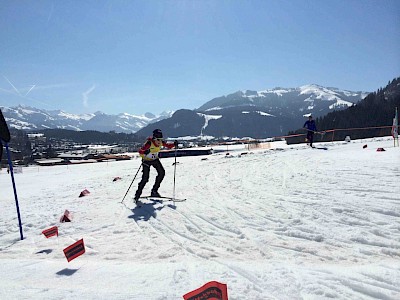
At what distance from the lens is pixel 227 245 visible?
5.18 metres

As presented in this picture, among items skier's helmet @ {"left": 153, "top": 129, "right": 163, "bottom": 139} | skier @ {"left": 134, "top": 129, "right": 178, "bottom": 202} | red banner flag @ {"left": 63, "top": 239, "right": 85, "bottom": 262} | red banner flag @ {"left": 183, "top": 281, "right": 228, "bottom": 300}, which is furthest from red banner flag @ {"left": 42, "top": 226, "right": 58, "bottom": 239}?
red banner flag @ {"left": 183, "top": 281, "right": 228, "bottom": 300}

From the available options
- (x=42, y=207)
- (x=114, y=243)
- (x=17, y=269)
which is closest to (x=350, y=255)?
(x=114, y=243)

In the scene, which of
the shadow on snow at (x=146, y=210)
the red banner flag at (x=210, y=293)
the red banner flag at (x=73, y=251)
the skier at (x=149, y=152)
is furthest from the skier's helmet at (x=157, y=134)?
the red banner flag at (x=210, y=293)

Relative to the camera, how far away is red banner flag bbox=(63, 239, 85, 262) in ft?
15.5

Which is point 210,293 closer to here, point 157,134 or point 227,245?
point 227,245

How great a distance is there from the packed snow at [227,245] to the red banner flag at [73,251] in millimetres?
94

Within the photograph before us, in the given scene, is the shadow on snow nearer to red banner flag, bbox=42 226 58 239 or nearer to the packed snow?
the packed snow

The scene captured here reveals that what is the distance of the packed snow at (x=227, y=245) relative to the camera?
3631mm

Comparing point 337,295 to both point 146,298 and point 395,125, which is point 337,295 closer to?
point 146,298

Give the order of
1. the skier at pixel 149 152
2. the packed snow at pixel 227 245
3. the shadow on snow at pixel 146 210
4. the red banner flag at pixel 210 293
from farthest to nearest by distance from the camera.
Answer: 1. the skier at pixel 149 152
2. the shadow on snow at pixel 146 210
3. the packed snow at pixel 227 245
4. the red banner flag at pixel 210 293

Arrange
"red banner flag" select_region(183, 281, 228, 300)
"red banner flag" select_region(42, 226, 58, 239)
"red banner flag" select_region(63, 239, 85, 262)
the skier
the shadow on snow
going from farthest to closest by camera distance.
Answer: the skier, the shadow on snow, "red banner flag" select_region(42, 226, 58, 239), "red banner flag" select_region(63, 239, 85, 262), "red banner flag" select_region(183, 281, 228, 300)

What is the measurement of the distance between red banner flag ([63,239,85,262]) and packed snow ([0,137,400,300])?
0.09 m

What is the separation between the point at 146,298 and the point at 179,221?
11.2 ft

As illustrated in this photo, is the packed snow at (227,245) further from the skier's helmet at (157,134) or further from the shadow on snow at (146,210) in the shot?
the skier's helmet at (157,134)
